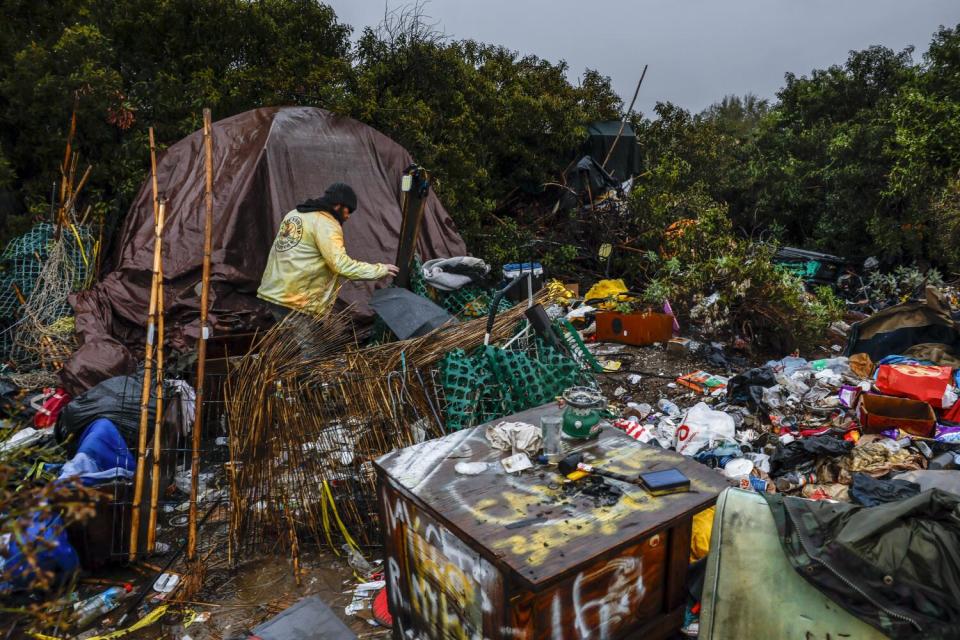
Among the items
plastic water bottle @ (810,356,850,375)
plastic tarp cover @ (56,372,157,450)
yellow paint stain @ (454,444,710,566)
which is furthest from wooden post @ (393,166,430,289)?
plastic water bottle @ (810,356,850,375)

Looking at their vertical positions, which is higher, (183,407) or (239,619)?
(183,407)

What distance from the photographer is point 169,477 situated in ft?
12.4

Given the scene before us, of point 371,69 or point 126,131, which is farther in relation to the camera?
point 371,69

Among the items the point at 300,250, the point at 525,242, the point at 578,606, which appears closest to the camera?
the point at 578,606

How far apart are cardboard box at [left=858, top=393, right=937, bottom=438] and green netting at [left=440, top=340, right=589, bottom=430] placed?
2373 millimetres

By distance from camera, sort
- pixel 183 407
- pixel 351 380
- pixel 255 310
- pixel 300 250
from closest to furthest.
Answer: pixel 351 380 → pixel 183 407 → pixel 300 250 → pixel 255 310

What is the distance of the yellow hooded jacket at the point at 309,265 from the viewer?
445 cm

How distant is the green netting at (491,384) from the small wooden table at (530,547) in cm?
82

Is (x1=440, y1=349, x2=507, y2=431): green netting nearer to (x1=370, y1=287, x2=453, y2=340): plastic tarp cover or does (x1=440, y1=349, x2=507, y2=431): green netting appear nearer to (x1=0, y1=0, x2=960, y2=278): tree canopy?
(x1=370, y1=287, x2=453, y2=340): plastic tarp cover

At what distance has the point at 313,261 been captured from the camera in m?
4.60

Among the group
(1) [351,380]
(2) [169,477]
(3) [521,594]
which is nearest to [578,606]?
(3) [521,594]

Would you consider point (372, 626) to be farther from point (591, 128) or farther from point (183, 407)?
point (591, 128)

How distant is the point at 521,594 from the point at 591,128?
1081cm

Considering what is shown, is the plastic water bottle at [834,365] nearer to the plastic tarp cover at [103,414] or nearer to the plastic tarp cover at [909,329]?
the plastic tarp cover at [909,329]
